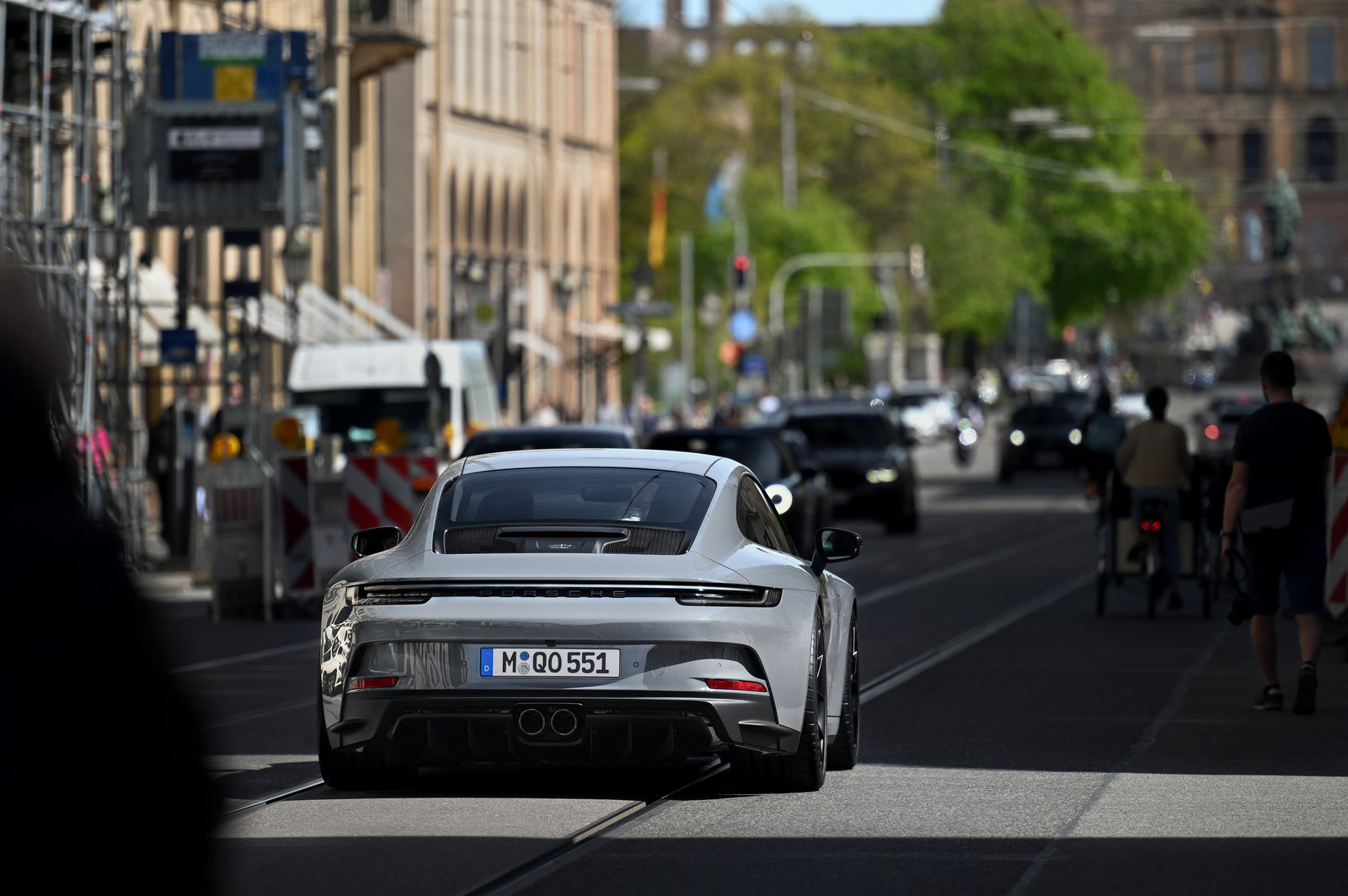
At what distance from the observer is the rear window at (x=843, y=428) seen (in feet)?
111

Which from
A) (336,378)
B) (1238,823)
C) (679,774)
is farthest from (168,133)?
(1238,823)

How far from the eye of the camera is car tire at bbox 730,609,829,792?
30.3 feet

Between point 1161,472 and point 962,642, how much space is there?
2700 millimetres

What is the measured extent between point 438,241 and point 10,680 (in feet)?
196

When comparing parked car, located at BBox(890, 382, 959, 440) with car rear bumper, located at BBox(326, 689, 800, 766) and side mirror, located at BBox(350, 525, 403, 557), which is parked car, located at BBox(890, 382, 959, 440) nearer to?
side mirror, located at BBox(350, 525, 403, 557)

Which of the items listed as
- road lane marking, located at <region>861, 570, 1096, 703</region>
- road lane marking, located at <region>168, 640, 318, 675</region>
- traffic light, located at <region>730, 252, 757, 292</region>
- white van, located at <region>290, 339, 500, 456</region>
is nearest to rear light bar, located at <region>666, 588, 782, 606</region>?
road lane marking, located at <region>861, 570, 1096, 703</region>

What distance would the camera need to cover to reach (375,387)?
101ft

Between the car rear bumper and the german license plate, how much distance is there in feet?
0.21

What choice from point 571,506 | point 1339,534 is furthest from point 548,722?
point 1339,534

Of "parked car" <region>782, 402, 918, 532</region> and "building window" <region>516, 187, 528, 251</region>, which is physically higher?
"building window" <region>516, 187, 528, 251</region>

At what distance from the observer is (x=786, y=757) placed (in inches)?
372

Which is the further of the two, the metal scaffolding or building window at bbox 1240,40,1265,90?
building window at bbox 1240,40,1265,90

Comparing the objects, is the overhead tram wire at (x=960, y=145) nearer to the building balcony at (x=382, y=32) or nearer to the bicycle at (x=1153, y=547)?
the building balcony at (x=382, y=32)

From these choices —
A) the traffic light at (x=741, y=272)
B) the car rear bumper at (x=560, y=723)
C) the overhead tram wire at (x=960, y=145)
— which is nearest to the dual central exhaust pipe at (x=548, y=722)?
the car rear bumper at (x=560, y=723)
